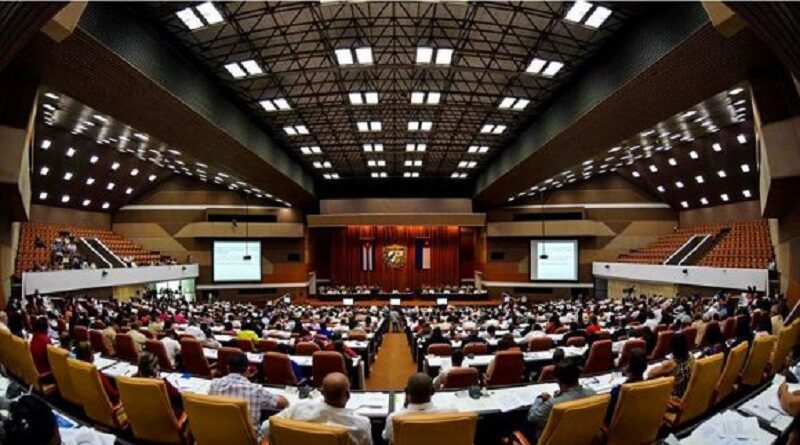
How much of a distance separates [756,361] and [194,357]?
358 inches

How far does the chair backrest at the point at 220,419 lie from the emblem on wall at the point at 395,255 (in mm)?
36682

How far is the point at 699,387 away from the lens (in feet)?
18.8

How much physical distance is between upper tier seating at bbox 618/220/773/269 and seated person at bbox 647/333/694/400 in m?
17.7

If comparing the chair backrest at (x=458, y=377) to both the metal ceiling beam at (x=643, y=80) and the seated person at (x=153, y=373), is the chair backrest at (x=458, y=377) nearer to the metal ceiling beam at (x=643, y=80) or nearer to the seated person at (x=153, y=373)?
the seated person at (x=153, y=373)

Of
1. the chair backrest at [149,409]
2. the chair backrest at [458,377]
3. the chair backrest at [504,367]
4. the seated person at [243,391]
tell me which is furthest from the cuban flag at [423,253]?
the chair backrest at [149,409]

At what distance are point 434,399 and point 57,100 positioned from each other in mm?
14861

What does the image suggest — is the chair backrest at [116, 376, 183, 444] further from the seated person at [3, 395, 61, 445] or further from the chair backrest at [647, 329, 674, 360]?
the chair backrest at [647, 329, 674, 360]

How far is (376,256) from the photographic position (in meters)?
41.4

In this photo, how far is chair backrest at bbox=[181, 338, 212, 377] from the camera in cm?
954

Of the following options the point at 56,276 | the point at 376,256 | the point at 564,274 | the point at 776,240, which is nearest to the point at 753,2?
the point at 776,240

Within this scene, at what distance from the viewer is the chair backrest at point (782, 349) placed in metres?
8.13

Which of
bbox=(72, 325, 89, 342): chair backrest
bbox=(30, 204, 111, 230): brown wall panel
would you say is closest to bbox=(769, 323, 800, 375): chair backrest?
bbox=(72, 325, 89, 342): chair backrest

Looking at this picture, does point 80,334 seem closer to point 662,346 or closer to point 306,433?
point 306,433

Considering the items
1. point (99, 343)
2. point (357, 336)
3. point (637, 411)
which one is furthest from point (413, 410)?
point (357, 336)
